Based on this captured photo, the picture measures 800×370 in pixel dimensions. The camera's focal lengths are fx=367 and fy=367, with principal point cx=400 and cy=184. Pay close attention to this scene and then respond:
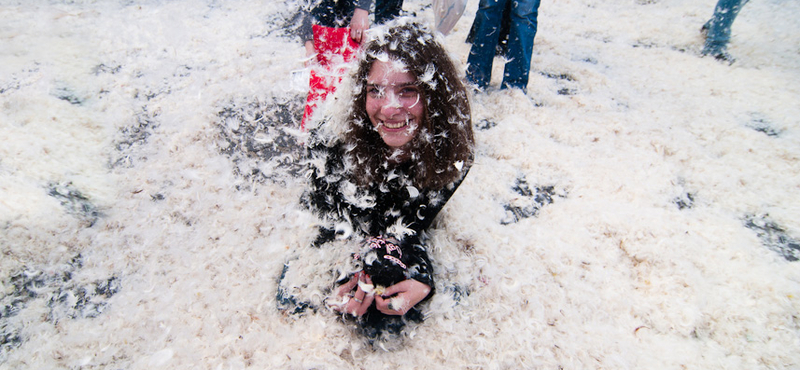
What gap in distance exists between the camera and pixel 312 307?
165 centimetres

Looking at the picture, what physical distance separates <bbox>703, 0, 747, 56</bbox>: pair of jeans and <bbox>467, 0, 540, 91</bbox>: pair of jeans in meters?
1.81

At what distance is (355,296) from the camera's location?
1484 millimetres

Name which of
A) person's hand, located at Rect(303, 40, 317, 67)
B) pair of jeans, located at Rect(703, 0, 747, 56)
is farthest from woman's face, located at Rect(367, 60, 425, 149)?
pair of jeans, located at Rect(703, 0, 747, 56)

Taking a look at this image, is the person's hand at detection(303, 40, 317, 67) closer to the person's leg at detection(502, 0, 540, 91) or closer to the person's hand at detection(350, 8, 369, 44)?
the person's hand at detection(350, 8, 369, 44)

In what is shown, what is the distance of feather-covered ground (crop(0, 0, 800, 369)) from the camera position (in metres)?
1.54

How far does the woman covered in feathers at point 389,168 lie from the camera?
1264mm

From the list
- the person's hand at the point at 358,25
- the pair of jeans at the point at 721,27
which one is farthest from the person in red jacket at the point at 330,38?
the pair of jeans at the point at 721,27

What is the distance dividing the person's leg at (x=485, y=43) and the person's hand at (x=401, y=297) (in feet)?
6.48

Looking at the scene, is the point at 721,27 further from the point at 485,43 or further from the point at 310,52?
the point at 310,52

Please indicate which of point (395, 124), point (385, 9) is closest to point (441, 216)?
point (395, 124)

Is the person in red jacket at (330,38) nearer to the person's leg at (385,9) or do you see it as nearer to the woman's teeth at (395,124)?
the person's leg at (385,9)

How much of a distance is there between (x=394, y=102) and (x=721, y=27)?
3.66 metres

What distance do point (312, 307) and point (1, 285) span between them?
Result: 1.36 metres

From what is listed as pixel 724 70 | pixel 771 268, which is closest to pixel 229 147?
pixel 771 268
